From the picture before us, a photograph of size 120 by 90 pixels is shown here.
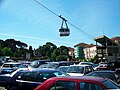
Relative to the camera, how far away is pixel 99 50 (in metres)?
39.7

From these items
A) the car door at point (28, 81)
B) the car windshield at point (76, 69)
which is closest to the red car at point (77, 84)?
the car door at point (28, 81)

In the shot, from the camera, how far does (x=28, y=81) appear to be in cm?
1198

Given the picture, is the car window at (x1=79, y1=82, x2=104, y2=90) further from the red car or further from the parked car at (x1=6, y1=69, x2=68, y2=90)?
the parked car at (x1=6, y1=69, x2=68, y2=90)

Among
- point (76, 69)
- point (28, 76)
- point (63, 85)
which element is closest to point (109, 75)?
point (28, 76)

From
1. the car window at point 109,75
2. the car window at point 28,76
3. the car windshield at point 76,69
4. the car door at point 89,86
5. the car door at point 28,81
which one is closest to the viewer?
the car door at point 89,86

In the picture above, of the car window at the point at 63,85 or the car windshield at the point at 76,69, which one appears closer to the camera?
the car window at the point at 63,85

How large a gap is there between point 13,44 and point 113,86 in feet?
504

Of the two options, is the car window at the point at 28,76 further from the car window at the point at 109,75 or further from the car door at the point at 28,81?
the car window at the point at 109,75

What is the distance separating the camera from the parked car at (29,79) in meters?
11.9

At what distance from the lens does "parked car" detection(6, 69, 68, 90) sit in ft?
38.9

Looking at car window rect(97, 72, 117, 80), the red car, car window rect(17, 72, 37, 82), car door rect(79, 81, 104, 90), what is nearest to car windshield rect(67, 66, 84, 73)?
car window rect(97, 72, 117, 80)

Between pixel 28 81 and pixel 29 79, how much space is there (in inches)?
4.1

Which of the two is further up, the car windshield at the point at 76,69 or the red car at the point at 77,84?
the car windshield at the point at 76,69

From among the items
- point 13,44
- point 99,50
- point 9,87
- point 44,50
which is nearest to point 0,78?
point 9,87
